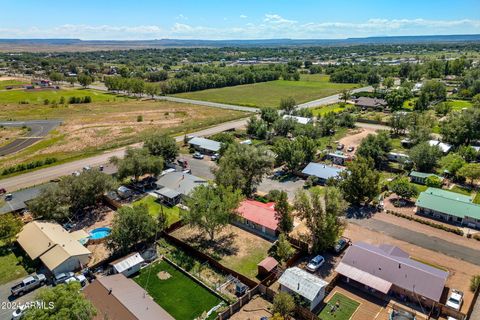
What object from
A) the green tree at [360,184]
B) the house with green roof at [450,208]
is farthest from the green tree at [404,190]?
the green tree at [360,184]

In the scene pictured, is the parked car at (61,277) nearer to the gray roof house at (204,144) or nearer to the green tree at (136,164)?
the green tree at (136,164)

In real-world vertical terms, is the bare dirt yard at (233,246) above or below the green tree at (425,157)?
below

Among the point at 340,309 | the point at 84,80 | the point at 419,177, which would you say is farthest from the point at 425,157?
the point at 84,80

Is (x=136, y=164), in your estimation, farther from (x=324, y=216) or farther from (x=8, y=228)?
(x=324, y=216)

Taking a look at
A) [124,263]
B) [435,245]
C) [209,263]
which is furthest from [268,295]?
[435,245]

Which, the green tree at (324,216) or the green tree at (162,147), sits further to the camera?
the green tree at (162,147)

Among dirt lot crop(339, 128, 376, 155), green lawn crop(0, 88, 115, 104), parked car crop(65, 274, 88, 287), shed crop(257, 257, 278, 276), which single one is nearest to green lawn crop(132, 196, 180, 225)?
parked car crop(65, 274, 88, 287)
